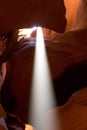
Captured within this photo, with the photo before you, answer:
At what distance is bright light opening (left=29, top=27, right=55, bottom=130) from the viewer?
2.51m

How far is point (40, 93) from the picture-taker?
257 cm

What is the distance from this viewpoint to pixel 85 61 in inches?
97.6

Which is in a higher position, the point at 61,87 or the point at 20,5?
the point at 20,5

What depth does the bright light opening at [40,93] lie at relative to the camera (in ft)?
8.22

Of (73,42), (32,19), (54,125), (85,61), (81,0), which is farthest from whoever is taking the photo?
(81,0)

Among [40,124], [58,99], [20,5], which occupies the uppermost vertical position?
[20,5]

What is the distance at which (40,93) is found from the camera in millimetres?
2570

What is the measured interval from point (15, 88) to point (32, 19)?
68 centimetres

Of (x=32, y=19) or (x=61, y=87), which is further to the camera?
(x=61, y=87)

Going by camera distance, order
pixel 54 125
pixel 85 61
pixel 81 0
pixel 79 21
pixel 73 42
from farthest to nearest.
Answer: pixel 81 0 → pixel 79 21 → pixel 73 42 → pixel 85 61 → pixel 54 125

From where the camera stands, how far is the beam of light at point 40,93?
2.51 m

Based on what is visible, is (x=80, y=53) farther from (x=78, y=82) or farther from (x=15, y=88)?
(x=15, y=88)

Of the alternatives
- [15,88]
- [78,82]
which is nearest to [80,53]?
[78,82]

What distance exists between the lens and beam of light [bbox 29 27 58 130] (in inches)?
98.7
